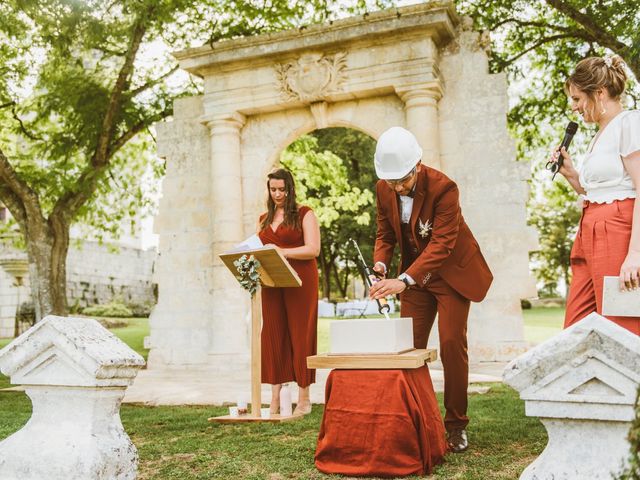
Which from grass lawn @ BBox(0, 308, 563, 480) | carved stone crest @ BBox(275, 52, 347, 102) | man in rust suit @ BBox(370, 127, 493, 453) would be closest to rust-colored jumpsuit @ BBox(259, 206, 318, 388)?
grass lawn @ BBox(0, 308, 563, 480)

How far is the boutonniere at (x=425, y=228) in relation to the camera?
433 centimetres

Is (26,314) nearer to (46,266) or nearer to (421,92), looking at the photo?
(46,266)

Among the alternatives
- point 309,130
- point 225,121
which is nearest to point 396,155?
point 309,130

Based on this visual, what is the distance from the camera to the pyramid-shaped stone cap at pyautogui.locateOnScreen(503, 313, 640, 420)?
7.00ft

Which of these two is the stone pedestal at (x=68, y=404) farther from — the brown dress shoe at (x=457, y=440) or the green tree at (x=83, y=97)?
the green tree at (x=83, y=97)

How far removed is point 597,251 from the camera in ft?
10.5

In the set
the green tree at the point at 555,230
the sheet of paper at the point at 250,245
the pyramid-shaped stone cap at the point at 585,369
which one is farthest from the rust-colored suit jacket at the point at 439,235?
the green tree at the point at 555,230

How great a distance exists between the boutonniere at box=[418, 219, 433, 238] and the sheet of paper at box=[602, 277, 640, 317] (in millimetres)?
1524

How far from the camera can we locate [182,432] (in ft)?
17.7

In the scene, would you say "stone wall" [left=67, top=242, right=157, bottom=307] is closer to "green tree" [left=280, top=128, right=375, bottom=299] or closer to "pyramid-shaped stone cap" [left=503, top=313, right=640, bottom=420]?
"green tree" [left=280, top=128, right=375, bottom=299]

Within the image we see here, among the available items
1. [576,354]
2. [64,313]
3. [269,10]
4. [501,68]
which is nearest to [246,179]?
[269,10]

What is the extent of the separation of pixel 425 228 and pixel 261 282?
1.89m

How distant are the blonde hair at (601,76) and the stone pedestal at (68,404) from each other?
2491mm

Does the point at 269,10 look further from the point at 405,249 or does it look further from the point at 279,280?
the point at 405,249
